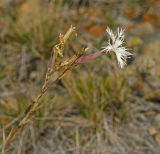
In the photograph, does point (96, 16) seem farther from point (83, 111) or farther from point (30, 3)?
point (83, 111)

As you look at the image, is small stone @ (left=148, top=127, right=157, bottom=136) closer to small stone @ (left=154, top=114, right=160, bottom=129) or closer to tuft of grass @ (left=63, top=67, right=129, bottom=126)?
small stone @ (left=154, top=114, right=160, bottom=129)

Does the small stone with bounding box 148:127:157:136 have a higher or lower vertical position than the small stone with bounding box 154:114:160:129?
lower

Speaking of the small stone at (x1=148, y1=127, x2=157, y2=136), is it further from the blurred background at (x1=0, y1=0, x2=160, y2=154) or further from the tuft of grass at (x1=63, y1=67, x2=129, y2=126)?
the tuft of grass at (x1=63, y1=67, x2=129, y2=126)

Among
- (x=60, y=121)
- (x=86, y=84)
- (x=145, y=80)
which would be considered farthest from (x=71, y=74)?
(x=145, y=80)

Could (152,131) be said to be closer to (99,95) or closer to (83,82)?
(99,95)

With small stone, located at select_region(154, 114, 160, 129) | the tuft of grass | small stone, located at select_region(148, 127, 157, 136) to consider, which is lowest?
small stone, located at select_region(148, 127, 157, 136)

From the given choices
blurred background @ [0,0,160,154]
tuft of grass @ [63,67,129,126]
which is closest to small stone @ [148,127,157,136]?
blurred background @ [0,0,160,154]

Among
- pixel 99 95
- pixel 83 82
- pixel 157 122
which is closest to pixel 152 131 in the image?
pixel 157 122

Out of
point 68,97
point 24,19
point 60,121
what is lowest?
point 60,121
